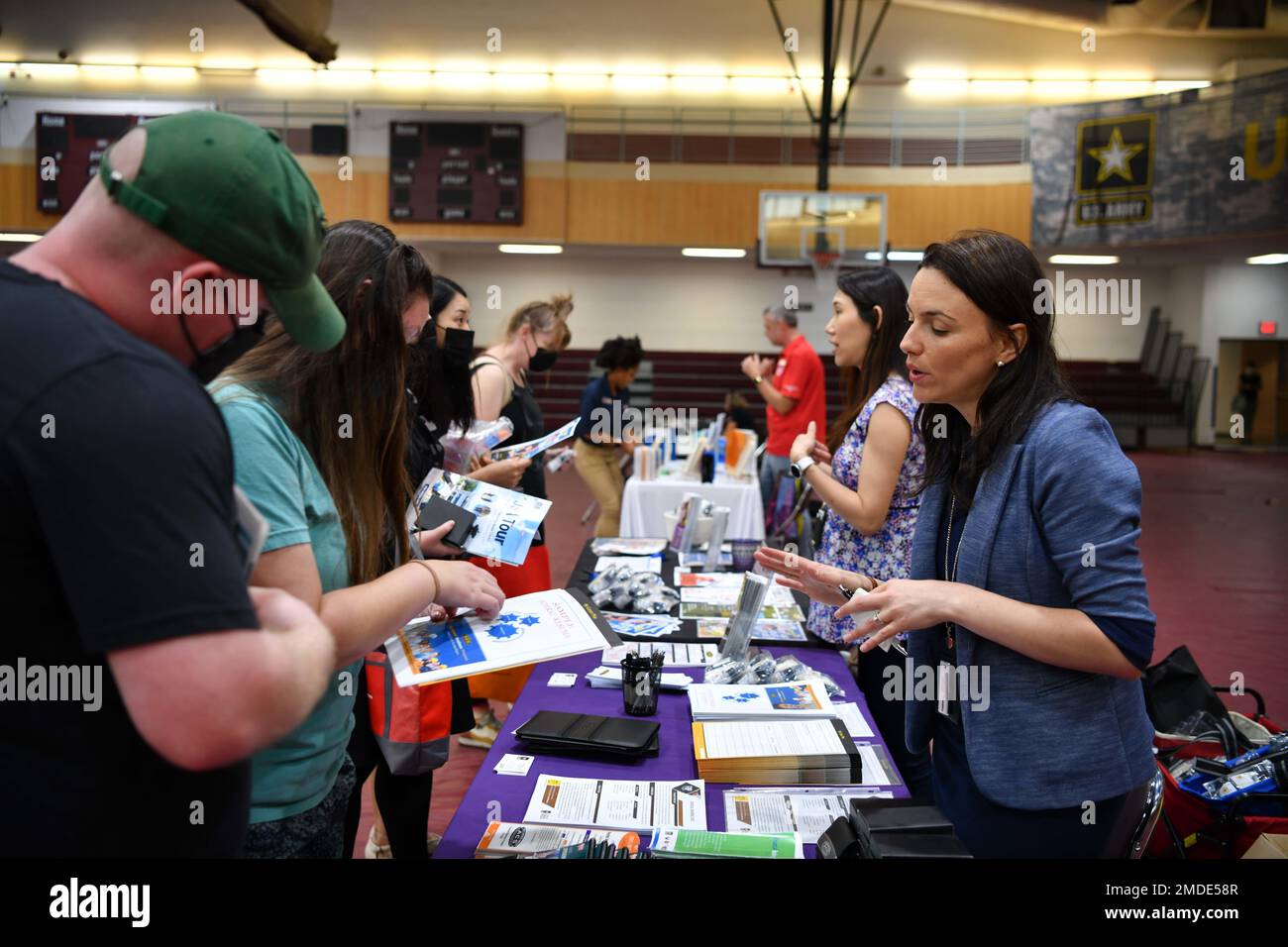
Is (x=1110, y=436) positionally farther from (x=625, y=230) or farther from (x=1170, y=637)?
(x=625, y=230)

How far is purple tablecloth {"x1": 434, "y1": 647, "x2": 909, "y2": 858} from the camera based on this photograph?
63.7 inches

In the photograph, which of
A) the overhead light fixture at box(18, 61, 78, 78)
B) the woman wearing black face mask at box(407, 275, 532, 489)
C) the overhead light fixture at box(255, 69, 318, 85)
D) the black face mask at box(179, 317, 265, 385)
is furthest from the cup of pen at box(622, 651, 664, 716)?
the overhead light fixture at box(18, 61, 78, 78)

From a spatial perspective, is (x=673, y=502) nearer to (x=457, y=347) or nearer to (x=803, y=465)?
(x=457, y=347)

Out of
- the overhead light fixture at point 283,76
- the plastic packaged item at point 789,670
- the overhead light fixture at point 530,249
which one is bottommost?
the plastic packaged item at point 789,670

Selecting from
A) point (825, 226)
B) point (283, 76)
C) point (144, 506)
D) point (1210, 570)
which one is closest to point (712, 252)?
point (825, 226)

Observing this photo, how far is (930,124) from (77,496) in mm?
16968

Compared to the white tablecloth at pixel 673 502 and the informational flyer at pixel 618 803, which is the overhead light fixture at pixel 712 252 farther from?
the informational flyer at pixel 618 803

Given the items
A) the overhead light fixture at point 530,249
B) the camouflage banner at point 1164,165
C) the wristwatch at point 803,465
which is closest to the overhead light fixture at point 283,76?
the overhead light fixture at point 530,249

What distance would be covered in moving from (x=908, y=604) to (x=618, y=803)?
2.12ft

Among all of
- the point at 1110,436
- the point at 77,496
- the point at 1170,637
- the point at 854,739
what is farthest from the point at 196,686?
the point at 1170,637

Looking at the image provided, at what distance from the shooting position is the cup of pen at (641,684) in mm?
2113

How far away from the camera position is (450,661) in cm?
146

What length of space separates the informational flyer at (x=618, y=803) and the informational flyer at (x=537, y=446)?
1229 mm
